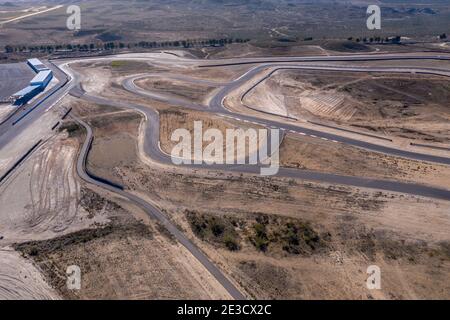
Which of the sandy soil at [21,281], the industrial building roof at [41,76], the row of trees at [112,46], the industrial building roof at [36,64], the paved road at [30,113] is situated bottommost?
the sandy soil at [21,281]

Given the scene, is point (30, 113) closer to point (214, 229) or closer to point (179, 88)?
point (179, 88)

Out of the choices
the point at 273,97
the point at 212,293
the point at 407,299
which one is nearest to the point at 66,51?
the point at 273,97

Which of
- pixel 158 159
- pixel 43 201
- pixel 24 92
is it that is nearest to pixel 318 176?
pixel 158 159

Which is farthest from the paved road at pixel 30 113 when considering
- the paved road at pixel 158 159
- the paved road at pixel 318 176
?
the paved road at pixel 318 176

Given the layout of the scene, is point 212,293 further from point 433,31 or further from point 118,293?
point 433,31

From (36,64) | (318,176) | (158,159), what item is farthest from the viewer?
(36,64)

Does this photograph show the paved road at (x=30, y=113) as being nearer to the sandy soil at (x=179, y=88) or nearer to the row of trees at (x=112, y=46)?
the sandy soil at (x=179, y=88)

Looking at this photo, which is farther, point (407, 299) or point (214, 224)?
point (214, 224)
